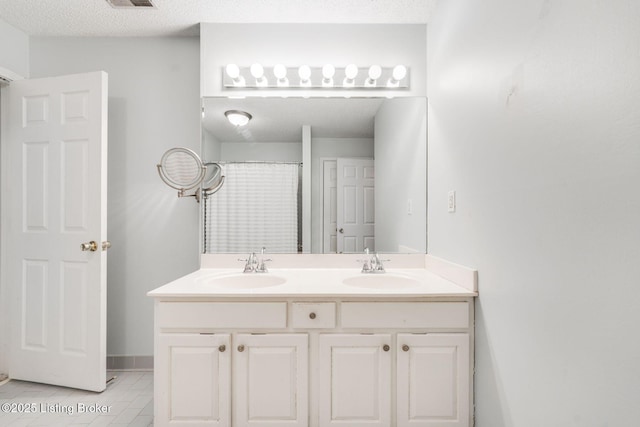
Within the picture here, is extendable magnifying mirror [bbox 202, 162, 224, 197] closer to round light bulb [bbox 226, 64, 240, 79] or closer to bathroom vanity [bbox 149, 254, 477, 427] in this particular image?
round light bulb [bbox 226, 64, 240, 79]

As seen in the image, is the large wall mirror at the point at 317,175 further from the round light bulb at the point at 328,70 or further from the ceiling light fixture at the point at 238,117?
the round light bulb at the point at 328,70

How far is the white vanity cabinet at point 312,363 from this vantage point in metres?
1.45

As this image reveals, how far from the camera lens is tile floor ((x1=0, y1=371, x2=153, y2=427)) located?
5.73 ft

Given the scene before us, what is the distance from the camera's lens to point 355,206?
210 centimetres

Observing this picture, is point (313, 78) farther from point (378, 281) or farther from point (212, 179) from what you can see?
point (378, 281)

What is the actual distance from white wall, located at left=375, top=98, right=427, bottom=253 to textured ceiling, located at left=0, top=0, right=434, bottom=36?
50cm

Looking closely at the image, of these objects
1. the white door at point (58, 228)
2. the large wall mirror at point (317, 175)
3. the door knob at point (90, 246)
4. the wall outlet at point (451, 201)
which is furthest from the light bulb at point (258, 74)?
the door knob at point (90, 246)

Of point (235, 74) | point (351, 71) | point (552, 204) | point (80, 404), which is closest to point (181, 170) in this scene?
point (235, 74)

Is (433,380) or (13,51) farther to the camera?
(13,51)

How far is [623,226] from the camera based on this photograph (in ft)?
2.48

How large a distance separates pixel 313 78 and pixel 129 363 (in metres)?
2.19

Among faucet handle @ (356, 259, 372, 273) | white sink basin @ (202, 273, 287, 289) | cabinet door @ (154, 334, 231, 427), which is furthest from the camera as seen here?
faucet handle @ (356, 259, 372, 273)

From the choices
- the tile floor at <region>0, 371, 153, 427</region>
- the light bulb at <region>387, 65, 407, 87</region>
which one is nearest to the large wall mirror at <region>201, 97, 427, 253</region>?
the light bulb at <region>387, 65, 407, 87</region>

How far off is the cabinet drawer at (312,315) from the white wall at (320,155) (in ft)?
2.07
